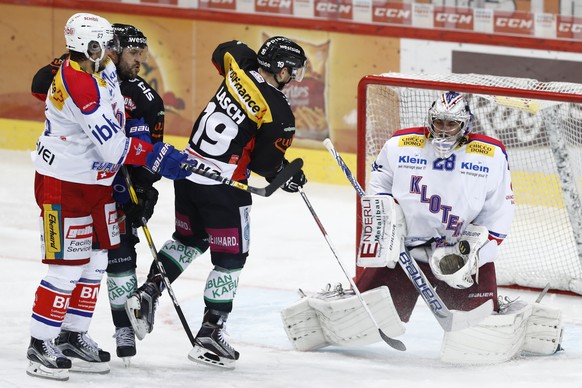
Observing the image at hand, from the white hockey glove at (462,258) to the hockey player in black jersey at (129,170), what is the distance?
42.9 inches

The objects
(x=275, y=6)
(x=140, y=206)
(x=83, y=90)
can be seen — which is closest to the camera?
(x=83, y=90)

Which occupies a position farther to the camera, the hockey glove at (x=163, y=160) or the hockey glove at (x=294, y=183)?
the hockey glove at (x=294, y=183)

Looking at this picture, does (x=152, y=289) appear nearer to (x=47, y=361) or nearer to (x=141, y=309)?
(x=141, y=309)

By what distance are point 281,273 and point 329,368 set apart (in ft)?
5.29

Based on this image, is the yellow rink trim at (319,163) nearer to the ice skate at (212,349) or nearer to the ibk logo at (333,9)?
the ibk logo at (333,9)

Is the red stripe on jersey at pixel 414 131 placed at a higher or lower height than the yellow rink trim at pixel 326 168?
higher

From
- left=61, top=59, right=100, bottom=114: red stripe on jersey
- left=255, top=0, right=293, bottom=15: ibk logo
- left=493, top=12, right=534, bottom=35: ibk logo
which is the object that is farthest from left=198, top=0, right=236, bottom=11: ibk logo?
left=61, top=59, right=100, bottom=114: red stripe on jersey

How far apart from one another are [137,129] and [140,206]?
0.28 m

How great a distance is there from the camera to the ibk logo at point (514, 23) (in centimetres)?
766

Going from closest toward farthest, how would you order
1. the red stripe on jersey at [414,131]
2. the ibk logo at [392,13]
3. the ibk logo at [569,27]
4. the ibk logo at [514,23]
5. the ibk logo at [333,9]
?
the red stripe on jersey at [414,131] → the ibk logo at [569,27] → the ibk logo at [514,23] → the ibk logo at [392,13] → the ibk logo at [333,9]

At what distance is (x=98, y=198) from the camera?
462 centimetres

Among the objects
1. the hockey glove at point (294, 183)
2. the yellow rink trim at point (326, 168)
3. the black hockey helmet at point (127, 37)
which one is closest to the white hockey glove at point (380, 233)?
the hockey glove at point (294, 183)

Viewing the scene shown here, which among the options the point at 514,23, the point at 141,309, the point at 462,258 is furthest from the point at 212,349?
the point at 514,23

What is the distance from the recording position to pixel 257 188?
15.3 ft
